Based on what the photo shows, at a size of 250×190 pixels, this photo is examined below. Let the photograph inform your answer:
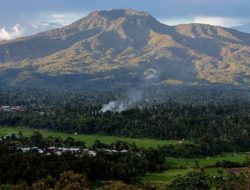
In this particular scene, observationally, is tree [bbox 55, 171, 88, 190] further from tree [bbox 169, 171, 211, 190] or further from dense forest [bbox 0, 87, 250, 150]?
dense forest [bbox 0, 87, 250, 150]

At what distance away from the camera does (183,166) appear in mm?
85250

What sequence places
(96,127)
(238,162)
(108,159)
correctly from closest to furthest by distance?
1. (108,159)
2. (238,162)
3. (96,127)

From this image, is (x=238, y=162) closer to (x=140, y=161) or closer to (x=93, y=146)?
(x=140, y=161)

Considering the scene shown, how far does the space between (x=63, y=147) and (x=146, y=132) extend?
85.5ft

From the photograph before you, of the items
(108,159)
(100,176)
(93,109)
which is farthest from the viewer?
(93,109)

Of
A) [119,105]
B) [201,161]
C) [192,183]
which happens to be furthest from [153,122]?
[192,183]

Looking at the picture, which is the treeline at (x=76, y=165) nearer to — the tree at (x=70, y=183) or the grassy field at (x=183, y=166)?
the grassy field at (x=183, y=166)

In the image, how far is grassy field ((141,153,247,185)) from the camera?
74812 mm

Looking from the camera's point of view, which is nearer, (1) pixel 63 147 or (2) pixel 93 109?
(1) pixel 63 147

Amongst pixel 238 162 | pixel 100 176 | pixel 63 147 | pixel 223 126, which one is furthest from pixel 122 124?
pixel 100 176

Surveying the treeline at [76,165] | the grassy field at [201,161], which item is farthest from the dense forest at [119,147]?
the grassy field at [201,161]

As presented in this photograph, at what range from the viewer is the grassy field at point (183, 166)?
245 ft

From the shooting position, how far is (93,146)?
320 feet

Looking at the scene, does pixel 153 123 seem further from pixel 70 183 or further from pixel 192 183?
pixel 192 183
